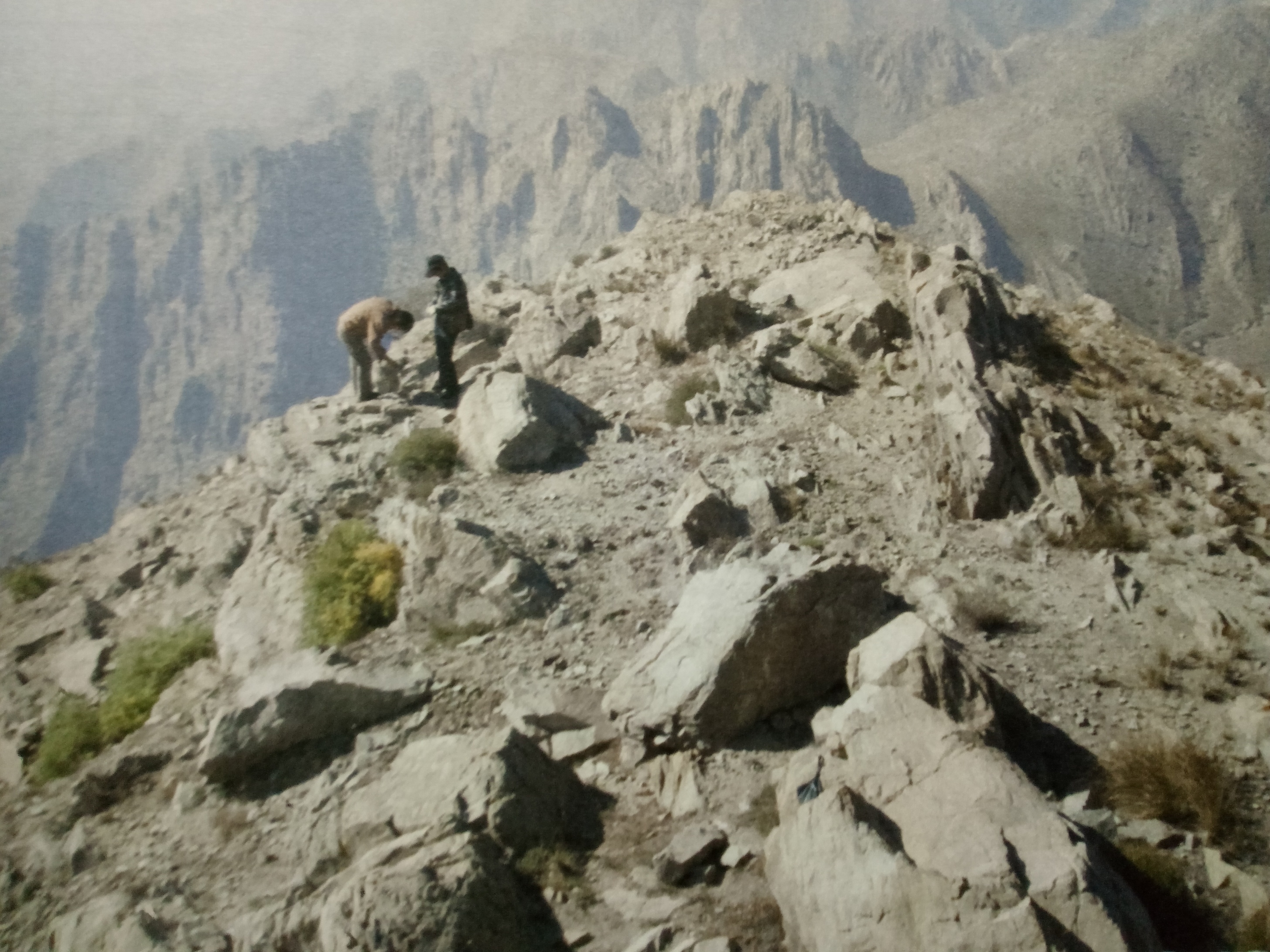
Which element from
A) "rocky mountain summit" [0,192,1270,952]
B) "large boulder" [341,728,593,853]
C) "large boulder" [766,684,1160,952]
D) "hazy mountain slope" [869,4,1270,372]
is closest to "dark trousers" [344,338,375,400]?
"rocky mountain summit" [0,192,1270,952]

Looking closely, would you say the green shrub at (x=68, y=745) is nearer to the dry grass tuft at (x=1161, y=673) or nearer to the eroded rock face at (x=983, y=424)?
Result: the eroded rock face at (x=983, y=424)

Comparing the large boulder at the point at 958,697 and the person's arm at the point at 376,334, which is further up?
the person's arm at the point at 376,334

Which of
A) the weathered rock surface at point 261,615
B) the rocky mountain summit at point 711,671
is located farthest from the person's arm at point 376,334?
the weathered rock surface at point 261,615

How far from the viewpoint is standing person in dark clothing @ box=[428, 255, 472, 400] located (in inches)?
480

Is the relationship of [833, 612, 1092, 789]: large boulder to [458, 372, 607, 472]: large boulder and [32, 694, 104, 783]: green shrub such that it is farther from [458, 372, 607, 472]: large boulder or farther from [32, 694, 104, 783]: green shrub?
[32, 694, 104, 783]: green shrub

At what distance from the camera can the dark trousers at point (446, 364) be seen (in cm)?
1239

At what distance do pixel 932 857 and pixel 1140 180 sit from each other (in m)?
189

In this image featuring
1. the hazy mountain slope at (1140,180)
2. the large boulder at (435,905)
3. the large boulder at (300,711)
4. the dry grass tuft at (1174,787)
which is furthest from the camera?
the hazy mountain slope at (1140,180)

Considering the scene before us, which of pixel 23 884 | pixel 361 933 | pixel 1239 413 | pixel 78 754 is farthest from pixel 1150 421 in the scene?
pixel 78 754

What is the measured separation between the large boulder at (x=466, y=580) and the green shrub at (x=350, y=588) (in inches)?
8.1

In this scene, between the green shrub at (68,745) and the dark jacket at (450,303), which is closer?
the green shrub at (68,745)

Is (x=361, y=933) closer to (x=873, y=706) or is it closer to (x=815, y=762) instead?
(x=815, y=762)

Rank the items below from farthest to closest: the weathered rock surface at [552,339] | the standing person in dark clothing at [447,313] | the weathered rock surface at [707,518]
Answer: the weathered rock surface at [552,339], the standing person in dark clothing at [447,313], the weathered rock surface at [707,518]

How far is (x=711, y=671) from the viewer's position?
558cm
